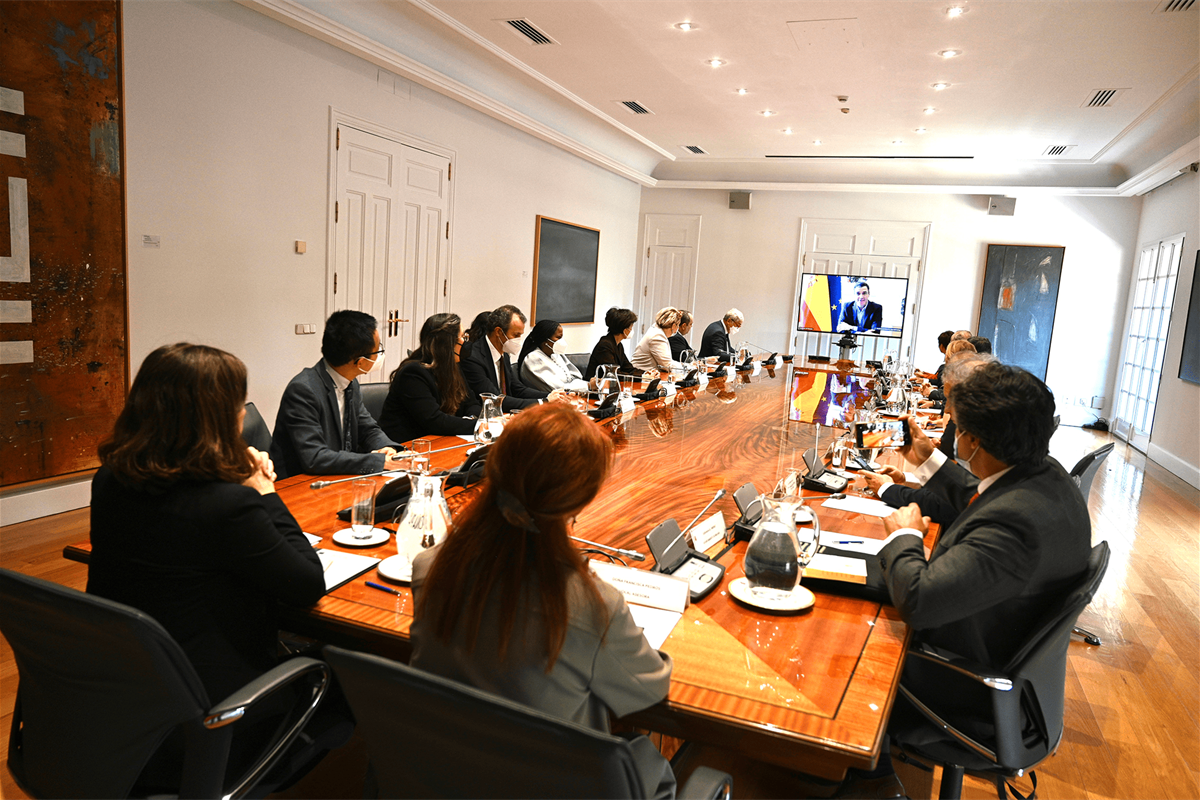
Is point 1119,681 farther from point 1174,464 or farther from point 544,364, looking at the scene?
point 1174,464

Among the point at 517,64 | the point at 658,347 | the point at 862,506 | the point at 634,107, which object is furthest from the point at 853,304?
the point at 862,506

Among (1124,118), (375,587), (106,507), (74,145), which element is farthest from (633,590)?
(1124,118)

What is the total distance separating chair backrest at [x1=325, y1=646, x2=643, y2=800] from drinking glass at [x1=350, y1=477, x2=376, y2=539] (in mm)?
811

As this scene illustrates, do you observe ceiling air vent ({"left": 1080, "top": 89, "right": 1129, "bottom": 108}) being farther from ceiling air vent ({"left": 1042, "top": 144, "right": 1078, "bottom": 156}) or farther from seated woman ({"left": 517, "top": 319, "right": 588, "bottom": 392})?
seated woman ({"left": 517, "top": 319, "right": 588, "bottom": 392})

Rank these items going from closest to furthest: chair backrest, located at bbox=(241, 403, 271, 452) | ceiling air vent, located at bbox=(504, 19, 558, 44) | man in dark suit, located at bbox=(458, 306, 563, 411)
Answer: chair backrest, located at bbox=(241, 403, 271, 452)
man in dark suit, located at bbox=(458, 306, 563, 411)
ceiling air vent, located at bbox=(504, 19, 558, 44)

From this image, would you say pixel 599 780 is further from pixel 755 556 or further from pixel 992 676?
pixel 992 676

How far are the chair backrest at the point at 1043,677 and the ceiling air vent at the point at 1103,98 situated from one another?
610 centimetres

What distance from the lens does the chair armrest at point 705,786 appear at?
43.4 inches

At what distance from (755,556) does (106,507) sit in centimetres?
124

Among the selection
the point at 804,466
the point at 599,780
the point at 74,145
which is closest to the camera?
the point at 599,780

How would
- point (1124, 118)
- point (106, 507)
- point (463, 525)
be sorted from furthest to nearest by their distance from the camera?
point (1124, 118) < point (106, 507) < point (463, 525)

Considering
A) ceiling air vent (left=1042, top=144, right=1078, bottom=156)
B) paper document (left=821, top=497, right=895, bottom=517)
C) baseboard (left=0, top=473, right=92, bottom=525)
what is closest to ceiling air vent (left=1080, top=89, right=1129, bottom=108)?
ceiling air vent (left=1042, top=144, right=1078, bottom=156)

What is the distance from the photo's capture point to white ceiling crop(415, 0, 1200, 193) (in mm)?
4906

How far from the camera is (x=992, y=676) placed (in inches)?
61.4
